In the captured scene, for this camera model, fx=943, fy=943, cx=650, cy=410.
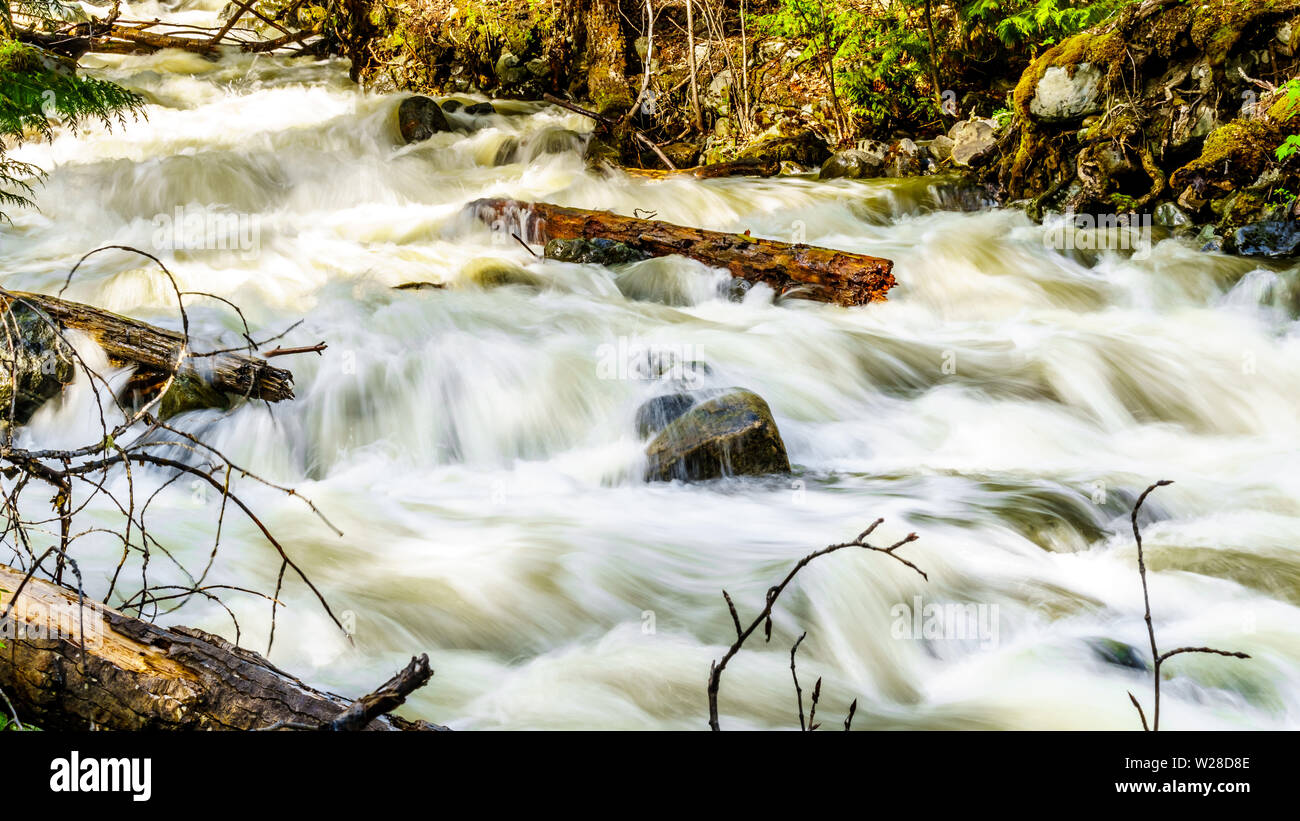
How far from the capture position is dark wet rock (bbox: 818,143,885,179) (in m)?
11.0

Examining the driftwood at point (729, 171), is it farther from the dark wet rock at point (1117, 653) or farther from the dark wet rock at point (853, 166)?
the dark wet rock at point (1117, 653)

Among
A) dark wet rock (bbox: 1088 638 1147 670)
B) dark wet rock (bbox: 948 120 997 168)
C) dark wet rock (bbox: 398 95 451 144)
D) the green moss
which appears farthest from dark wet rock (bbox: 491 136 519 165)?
dark wet rock (bbox: 1088 638 1147 670)

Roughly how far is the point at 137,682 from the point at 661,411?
3777 millimetres

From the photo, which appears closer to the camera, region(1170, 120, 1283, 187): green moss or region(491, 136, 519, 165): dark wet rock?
region(1170, 120, 1283, 187): green moss

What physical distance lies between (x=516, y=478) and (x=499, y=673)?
2048 millimetres

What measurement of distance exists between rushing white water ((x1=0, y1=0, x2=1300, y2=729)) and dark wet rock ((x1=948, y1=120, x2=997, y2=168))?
646 millimetres

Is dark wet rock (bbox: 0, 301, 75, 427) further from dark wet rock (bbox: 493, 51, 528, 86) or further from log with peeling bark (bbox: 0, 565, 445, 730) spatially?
dark wet rock (bbox: 493, 51, 528, 86)

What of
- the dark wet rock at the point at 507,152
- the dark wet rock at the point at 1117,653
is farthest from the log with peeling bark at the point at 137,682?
the dark wet rock at the point at 507,152

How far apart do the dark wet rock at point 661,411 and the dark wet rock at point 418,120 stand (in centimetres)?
834

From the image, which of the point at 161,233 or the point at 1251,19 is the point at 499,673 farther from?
the point at 1251,19

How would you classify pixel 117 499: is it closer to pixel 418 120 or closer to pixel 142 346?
pixel 142 346

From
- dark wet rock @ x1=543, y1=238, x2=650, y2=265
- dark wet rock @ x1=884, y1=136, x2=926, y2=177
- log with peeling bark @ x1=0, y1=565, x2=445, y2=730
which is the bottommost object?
log with peeling bark @ x1=0, y1=565, x2=445, y2=730

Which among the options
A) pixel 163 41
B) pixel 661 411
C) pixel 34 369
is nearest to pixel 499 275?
pixel 661 411
